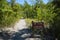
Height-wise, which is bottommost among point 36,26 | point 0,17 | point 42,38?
point 42,38

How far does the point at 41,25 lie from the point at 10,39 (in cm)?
235

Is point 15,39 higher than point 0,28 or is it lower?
lower

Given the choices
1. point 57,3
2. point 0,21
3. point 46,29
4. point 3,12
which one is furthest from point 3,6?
point 57,3

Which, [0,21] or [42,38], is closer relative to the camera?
[42,38]

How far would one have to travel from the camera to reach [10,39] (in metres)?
12.0

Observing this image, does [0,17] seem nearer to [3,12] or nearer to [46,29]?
[3,12]

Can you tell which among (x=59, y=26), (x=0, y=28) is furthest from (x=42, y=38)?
(x=0, y=28)

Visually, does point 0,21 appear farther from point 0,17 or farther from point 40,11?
point 40,11

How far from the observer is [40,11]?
48.1ft

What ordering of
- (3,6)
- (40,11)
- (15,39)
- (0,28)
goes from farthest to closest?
(0,28) → (40,11) → (3,6) → (15,39)

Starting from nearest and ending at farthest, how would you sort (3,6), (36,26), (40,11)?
(36,26)
(3,6)
(40,11)

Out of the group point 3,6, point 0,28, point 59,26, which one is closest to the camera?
point 59,26


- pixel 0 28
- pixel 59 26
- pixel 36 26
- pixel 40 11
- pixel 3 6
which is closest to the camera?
pixel 59 26

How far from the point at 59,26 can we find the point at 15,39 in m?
3.55
